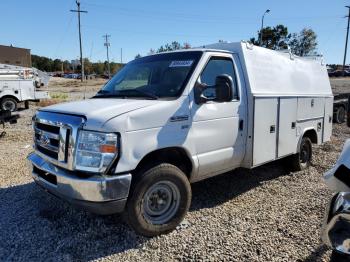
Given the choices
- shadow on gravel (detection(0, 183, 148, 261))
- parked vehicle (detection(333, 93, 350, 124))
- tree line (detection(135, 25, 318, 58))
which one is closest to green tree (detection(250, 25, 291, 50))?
tree line (detection(135, 25, 318, 58))

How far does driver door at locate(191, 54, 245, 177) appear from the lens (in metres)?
4.11

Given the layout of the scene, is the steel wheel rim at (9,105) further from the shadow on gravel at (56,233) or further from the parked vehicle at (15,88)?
the shadow on gravel at (56,233)

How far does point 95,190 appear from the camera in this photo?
10.7ft

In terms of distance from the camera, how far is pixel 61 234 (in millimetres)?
3893

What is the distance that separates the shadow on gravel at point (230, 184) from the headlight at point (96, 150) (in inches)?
71.6

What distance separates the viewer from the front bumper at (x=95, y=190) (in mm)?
3260

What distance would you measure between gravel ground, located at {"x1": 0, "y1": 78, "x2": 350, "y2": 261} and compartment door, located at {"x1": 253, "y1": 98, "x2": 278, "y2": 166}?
2.13 ft

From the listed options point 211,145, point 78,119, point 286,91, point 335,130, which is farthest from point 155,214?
point 335,130

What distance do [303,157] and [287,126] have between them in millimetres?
1249

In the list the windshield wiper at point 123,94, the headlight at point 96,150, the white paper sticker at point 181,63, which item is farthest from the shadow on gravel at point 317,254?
the white paper sticker at point 181,63

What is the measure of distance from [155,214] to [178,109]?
4.16 ft

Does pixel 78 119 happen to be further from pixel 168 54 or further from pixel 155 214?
pixel 168 54

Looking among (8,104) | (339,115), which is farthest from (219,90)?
(8,104)

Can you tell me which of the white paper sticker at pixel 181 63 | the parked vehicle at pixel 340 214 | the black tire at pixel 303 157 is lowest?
the black tire at pixel 303 157
